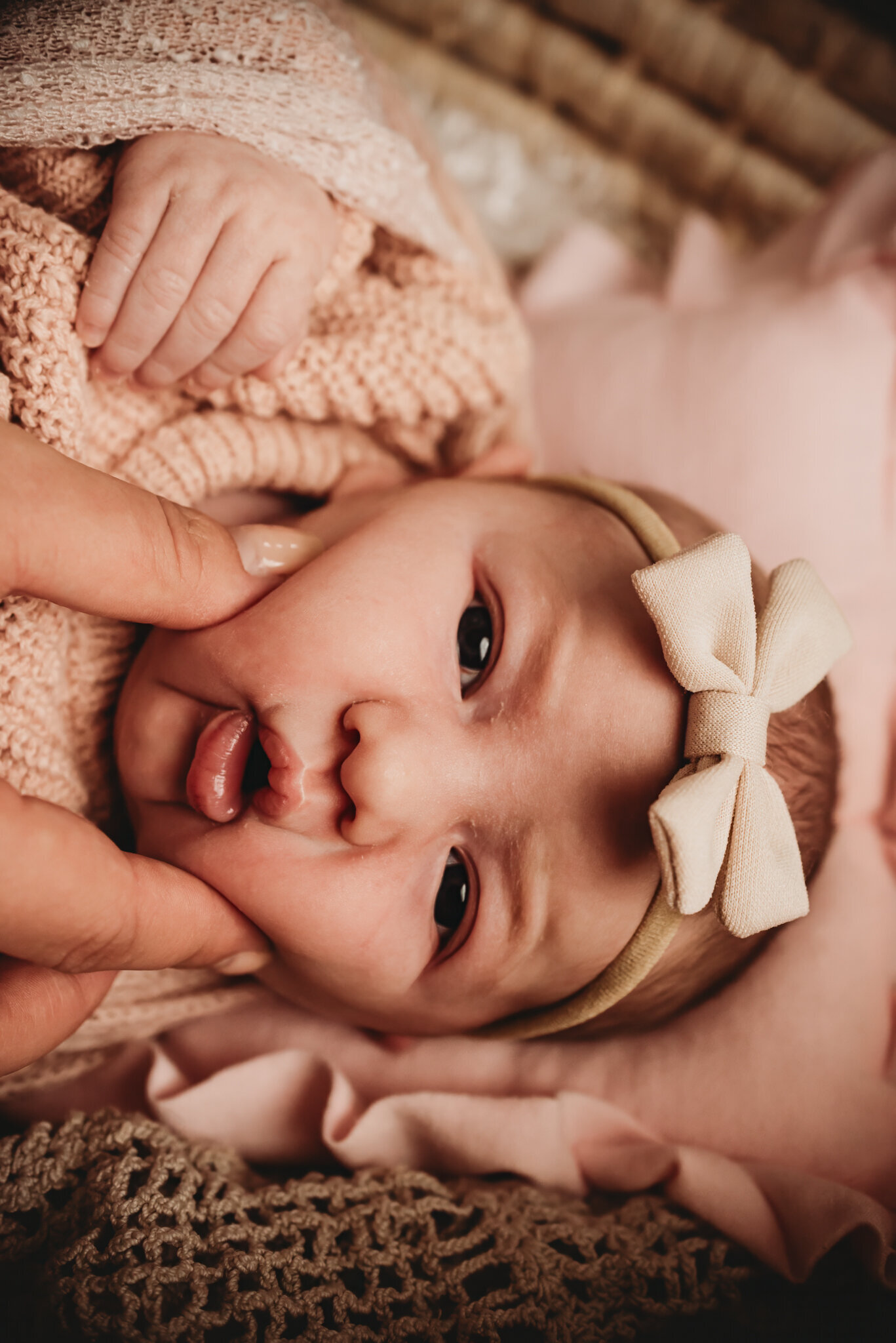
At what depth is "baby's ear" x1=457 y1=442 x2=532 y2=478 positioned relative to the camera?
50.2 inches

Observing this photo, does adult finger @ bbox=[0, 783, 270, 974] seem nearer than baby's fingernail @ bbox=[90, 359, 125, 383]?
Yes

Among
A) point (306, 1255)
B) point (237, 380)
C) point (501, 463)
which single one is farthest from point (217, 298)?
point (306, 1255)

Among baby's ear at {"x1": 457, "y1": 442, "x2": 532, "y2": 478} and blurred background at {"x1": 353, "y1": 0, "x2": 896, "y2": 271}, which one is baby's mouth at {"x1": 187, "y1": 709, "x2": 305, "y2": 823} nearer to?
baby's ear at {"x1": 457, "y1": 442, "x2": 532, "y2": 478}

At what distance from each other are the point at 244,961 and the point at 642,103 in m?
1.64

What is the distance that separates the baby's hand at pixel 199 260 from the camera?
97 centimetres

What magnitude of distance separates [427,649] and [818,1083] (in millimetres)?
734

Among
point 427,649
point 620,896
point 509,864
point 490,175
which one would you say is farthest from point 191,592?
point 490,175

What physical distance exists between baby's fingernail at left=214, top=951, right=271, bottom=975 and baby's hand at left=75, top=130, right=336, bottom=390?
0.64m

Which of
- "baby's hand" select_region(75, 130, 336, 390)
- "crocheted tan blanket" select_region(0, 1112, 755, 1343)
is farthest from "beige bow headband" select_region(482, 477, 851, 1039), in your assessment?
"baby's hand" select_region(75, 130, 336, 390)

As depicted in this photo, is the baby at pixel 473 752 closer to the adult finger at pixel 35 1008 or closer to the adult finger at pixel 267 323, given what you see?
the adult finger at pixel 267 323

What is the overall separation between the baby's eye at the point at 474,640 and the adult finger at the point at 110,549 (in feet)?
0.70

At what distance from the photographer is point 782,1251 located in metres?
1.07

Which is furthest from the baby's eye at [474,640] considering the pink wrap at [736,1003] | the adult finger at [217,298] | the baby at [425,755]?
the pink wrap at [736,1003]

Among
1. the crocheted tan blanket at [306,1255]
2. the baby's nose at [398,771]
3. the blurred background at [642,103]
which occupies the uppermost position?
the blurred background at [642,103]
